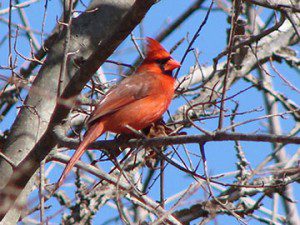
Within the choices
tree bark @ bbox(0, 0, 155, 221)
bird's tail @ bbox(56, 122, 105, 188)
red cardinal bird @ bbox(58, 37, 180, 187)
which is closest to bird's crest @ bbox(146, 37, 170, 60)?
red cardinal bird @ bbox(58, 37, 180, 187)

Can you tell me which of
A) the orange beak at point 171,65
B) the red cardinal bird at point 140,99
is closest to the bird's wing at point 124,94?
the red cardinal bird at point 140,99

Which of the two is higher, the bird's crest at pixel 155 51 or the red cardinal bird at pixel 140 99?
the bird's crest at pixel 155 51

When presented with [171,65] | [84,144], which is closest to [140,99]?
[171,65]

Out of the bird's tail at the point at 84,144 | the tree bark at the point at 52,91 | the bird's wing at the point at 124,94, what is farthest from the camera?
the bird's wing at the point at 124,94

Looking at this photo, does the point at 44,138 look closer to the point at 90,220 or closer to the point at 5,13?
the point at 90,220

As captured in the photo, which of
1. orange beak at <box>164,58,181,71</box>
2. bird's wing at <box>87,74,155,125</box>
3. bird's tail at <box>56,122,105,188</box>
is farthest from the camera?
orange beak at <box>164,58,181,71</box>

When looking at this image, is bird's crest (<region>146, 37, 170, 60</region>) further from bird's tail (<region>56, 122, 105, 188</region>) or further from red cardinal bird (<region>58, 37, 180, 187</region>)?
bird's tail (<region>56, 122, 105, 188</region>)

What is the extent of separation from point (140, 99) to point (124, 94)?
0.34 feet

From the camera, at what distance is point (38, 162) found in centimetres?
336

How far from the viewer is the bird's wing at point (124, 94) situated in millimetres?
3869

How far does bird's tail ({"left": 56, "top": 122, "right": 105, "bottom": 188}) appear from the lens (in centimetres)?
330

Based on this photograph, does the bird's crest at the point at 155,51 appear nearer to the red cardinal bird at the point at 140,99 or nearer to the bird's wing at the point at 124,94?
the red cardinal bird at the point at 140,99

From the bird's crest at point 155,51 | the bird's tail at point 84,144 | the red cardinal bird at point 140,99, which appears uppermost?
the bird's crest at point 155,51

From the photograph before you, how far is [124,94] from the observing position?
13.7ft
